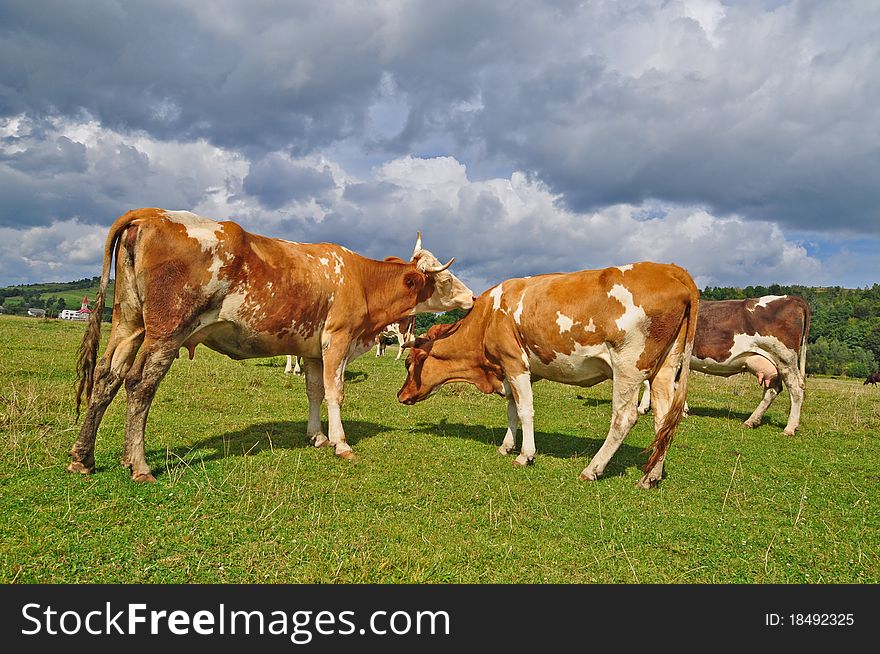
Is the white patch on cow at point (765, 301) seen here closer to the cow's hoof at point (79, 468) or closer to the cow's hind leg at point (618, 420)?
the cow's hind leg at point (618, 420)

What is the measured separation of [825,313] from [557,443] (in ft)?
484

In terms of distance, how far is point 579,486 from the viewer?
7031 mm

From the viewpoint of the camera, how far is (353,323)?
27.3 ft

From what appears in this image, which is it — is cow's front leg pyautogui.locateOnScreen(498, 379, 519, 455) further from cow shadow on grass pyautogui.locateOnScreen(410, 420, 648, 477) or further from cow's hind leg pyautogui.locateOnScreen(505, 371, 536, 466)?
cow's hind leg pyautogui.locateOnScreen(505, 371, 536, 466)

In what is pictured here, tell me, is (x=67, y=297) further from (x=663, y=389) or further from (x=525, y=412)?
(x=663, y=389)

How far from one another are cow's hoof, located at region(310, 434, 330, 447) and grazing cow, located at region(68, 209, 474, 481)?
0.07 feet

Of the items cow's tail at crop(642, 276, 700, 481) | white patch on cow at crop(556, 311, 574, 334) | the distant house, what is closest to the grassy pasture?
cow's tail at crop(642, 276, 700, 481)

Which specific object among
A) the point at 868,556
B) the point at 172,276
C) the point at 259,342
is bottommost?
the point at 868,556

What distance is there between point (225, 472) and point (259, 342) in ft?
5.73

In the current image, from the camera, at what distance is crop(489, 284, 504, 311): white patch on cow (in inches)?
351

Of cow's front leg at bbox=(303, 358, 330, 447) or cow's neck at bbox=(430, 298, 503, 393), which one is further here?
cow's neck at bbox=(430, 298, 503, 393)

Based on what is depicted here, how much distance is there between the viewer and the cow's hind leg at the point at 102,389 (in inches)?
236

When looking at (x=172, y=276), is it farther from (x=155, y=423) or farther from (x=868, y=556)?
(x=868, y=556)

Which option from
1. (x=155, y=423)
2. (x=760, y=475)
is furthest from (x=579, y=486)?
(x=155, y=423)
